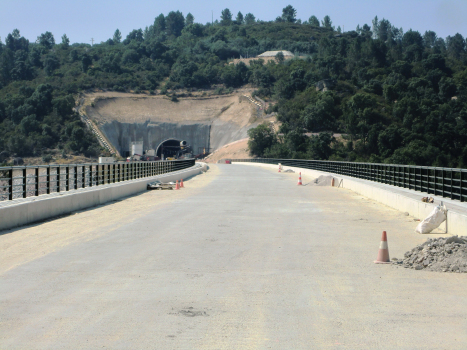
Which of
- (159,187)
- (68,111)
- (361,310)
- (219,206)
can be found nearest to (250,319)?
(361,310)

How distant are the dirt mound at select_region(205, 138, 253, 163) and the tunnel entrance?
17.1 m

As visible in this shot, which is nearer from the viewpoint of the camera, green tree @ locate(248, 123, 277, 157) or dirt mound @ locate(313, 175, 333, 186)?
dirt mound @ locate(313, 175, 333, 186)

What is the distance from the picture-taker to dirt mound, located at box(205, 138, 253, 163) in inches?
5142

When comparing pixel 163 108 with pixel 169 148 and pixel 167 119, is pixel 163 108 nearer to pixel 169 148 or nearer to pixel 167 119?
pixel 167 119

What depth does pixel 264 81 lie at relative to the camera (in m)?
173

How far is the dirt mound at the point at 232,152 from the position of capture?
429 feet

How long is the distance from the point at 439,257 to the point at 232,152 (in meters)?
125

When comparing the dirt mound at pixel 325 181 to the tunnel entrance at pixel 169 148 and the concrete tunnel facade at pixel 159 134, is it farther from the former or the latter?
the tunnel entrance at pixel 169 148

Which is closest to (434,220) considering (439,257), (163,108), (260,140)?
(439,257)

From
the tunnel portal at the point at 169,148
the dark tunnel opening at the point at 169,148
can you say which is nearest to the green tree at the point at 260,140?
the tunnel portal at the point at 169,148

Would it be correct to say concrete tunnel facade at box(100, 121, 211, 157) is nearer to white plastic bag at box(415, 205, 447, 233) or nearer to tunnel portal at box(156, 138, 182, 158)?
tunnel portal at box(156, 138, 182, 158)

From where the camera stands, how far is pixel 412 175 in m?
21.0

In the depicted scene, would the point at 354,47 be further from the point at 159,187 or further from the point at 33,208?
the point at 33,208

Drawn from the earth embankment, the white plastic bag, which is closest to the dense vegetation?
the earth embankment
